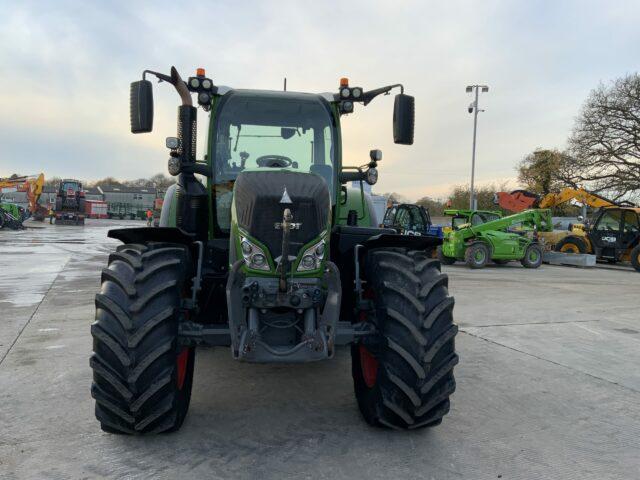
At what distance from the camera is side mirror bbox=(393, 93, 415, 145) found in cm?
414

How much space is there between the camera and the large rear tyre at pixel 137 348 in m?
2.76

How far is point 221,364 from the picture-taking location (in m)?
4.50

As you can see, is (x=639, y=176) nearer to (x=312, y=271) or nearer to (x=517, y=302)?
(x=517, y=302)

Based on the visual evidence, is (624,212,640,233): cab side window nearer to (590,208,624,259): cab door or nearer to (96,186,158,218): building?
(590,208,624,259): cab door

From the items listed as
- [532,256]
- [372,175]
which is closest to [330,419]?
[372,175]

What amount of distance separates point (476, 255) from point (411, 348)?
12760mm

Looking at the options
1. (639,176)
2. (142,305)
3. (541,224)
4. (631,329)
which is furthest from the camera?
(639,176)

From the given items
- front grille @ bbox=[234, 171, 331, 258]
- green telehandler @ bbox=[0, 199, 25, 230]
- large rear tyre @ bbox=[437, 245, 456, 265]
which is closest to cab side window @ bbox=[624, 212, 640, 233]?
large rear tyre @ bbox=[437, 245, 456, 265]

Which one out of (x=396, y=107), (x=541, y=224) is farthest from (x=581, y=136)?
(x=396, y=107)

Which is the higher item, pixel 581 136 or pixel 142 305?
pixel 581 136

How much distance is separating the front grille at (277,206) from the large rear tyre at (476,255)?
1251 cm

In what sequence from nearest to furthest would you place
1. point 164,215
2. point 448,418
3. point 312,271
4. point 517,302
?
point 312,271 < point 448,418 < point 164,215 < point 517,302

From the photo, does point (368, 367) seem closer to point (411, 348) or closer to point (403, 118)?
point (411, 348)

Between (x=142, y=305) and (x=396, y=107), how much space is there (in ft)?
8.70
